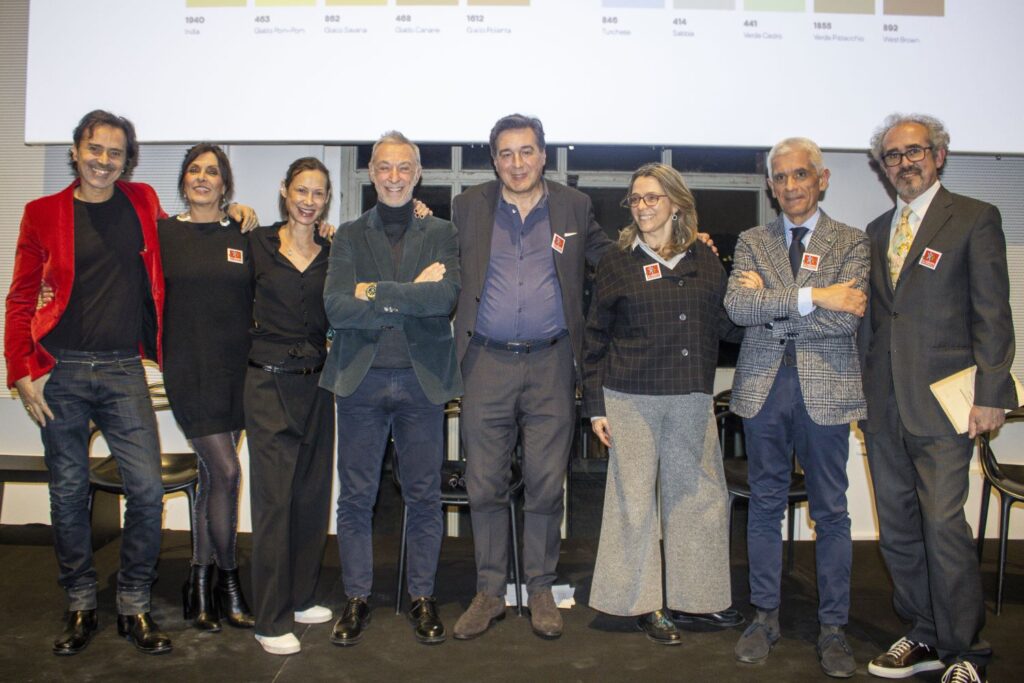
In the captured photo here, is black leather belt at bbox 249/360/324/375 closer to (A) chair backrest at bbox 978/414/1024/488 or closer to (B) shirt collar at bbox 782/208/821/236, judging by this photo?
(B) shirt collar at bbox 782/208/821/236

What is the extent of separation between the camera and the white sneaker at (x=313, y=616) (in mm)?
2936

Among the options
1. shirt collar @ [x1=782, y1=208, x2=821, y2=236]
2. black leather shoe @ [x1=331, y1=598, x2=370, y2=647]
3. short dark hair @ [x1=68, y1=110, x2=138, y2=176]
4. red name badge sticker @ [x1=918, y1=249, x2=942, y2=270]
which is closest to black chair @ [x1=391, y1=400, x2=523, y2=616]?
black leather shoe @ [x1=331, y1=598, x2=370, y2=647]

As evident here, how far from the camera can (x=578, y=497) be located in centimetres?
452

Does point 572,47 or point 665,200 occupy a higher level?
point 572,47

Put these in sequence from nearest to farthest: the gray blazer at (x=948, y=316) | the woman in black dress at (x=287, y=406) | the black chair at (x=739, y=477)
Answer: the gray blazer at (x=948, y=316) → the woman in black dress at (x=287, y=406) → the black chair at (x=739, y=477)

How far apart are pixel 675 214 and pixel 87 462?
7.83 feet

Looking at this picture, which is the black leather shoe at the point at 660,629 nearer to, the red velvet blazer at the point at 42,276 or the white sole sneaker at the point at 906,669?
the white sole sneaker at the point at 906,669

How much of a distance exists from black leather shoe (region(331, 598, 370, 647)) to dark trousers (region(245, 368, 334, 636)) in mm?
172

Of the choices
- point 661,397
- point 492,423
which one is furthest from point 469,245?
point 661,397

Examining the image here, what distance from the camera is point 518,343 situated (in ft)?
9.29

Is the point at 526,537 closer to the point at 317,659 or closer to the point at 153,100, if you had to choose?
the point at 317,659

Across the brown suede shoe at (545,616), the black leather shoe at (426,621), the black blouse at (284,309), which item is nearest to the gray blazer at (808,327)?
the brown suede shoe at (545,616)

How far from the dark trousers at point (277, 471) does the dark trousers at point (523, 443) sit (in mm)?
599

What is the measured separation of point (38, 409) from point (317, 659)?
1337mm
